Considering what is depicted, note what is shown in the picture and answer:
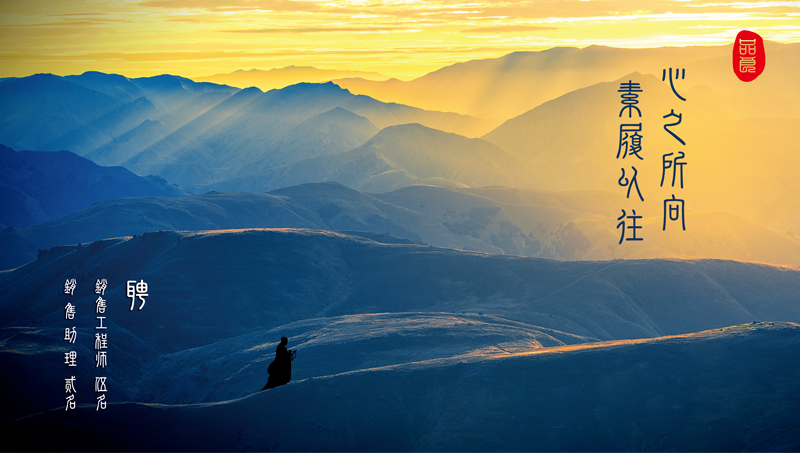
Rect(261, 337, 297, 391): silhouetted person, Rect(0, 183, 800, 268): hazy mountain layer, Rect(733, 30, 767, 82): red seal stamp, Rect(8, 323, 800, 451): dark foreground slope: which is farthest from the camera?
Rect(0, 183, 800, 268): hazy mountain layer

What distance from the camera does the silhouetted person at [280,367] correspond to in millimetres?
24359

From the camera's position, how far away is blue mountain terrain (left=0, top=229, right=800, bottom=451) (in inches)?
925

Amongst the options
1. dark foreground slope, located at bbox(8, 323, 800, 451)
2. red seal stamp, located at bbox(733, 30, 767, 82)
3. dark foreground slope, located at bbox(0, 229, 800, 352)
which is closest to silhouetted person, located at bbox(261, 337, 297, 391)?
dark foreground slope, located at bbox(8, 323, 800, 451)

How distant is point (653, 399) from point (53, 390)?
2958 centimetres

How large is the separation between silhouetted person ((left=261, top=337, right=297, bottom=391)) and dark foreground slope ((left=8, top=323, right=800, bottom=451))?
68 cm

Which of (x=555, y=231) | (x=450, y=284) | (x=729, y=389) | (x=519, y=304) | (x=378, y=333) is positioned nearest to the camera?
(x=729, y=389)

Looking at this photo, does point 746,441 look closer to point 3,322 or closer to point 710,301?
point 710,301

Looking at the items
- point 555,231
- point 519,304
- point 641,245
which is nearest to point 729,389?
point 519,304

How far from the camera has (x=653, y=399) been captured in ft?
80.5

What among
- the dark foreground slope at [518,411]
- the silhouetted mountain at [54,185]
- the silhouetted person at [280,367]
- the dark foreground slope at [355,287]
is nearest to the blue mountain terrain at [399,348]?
the dark foreground slope at [518,411]

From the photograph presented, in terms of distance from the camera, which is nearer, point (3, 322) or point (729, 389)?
point (729, 389)

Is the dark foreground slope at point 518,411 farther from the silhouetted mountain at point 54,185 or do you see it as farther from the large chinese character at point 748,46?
the silhouetted mountain at point 54,185

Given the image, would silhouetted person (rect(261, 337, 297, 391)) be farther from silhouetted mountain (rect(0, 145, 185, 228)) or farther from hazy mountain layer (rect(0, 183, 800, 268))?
silhouetted mountain (rect(0, 145, 185, 228))

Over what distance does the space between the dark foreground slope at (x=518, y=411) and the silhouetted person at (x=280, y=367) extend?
68 cm
